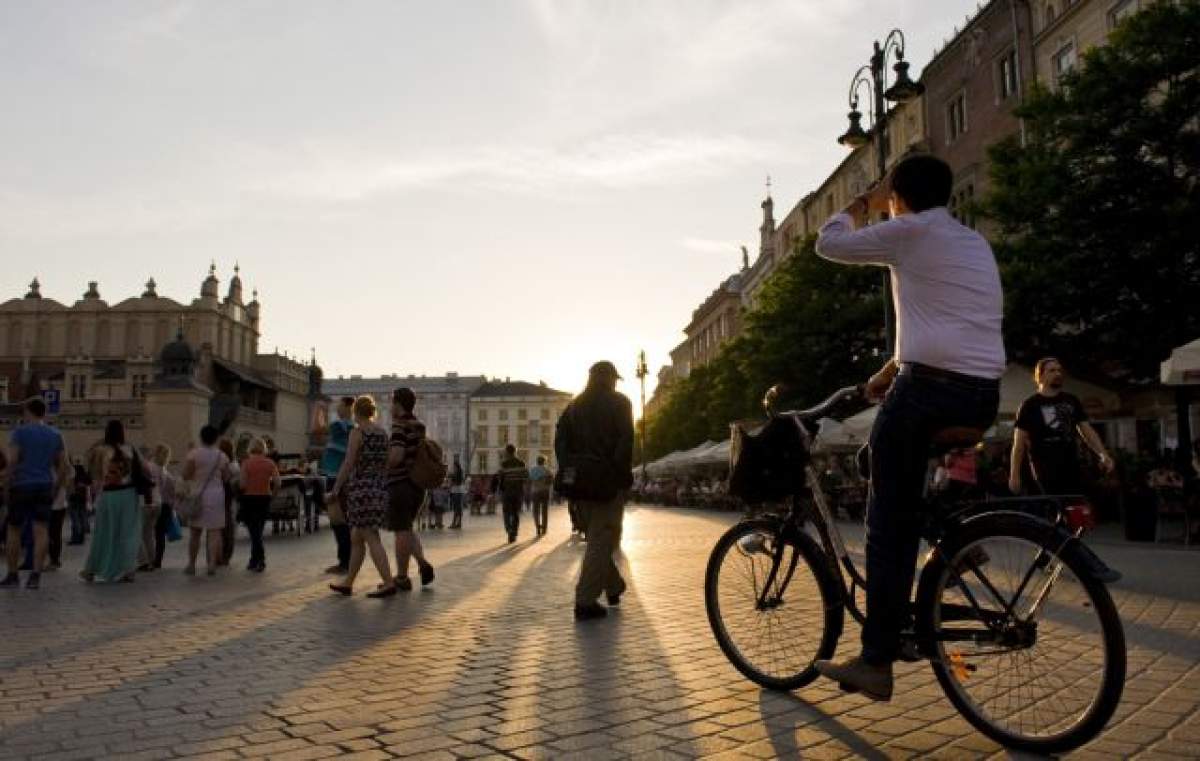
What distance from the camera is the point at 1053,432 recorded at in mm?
8711

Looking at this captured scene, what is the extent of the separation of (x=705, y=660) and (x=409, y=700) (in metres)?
1.67

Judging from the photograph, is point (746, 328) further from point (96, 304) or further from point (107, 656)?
point (96, 304)

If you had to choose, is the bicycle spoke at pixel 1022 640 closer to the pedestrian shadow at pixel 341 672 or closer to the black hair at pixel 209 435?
the pedestrian shadow at pixel 341 672

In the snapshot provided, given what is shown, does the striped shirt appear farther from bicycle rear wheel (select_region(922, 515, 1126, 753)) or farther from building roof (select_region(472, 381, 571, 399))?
building roof (select_region(472, 381, 571, 399))

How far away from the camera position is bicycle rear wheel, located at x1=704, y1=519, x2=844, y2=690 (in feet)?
14.4

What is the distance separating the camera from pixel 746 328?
38.5 metres

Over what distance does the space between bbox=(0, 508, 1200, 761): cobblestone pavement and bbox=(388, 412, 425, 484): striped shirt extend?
119cm

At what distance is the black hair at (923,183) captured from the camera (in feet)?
12.8

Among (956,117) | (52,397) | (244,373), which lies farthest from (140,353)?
(956,117)

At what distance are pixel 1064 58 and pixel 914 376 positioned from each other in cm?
3361

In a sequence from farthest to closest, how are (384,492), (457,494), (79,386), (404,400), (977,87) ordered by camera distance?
(79,386)
(977,87)
(457,494)
(404,400)
(384,492)

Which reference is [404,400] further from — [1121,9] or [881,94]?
[1121,9]

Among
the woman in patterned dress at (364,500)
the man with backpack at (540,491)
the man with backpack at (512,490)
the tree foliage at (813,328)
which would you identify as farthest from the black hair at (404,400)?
the tree foliage at (813,328)

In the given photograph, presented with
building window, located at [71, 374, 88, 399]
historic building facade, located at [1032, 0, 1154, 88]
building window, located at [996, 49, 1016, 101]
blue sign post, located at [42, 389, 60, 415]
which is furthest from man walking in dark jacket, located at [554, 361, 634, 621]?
building window, located at [71, 374, 88, 399]
